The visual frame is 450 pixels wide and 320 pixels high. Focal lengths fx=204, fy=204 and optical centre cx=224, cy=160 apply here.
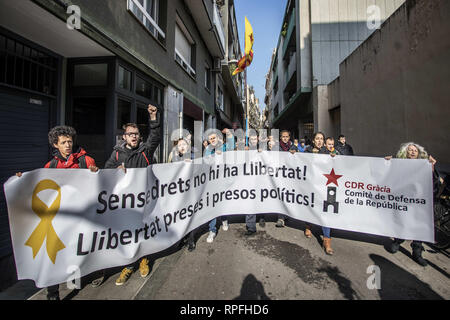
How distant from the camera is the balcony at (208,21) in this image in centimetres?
800

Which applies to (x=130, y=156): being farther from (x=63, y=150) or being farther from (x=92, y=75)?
(x=92, y=75)

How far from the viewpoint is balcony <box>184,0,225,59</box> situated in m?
8.00

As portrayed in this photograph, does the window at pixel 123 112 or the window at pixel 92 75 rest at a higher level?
the window at pixel 92 75

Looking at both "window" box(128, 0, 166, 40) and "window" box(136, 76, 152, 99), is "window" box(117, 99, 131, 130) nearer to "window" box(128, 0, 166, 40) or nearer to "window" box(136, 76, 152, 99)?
"window" box(136, 76, 152, 99)

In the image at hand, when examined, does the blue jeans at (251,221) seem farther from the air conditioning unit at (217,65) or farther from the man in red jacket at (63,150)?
the air conditioning unit at (217,65)

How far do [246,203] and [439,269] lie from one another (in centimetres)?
285

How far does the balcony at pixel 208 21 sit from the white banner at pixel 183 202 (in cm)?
736

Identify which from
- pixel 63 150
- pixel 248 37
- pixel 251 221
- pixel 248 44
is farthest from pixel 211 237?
pixel 248 37

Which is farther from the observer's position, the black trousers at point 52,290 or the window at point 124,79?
the window at point 124,79

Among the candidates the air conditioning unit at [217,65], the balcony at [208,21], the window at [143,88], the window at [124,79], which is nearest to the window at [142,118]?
the window at [143,88]

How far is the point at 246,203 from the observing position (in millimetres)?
3744

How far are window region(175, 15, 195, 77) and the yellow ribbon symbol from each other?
6.66 meters

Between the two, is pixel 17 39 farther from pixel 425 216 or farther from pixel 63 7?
pixel 425 216
